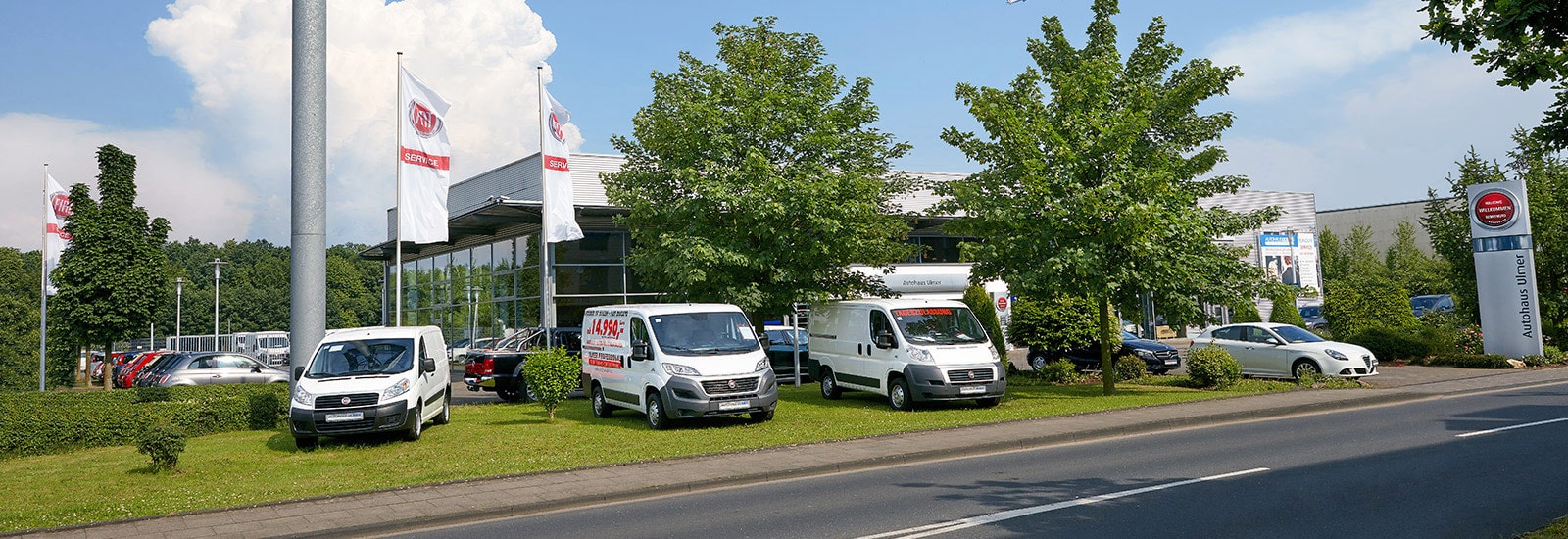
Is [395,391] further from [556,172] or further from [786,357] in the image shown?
[556,172]

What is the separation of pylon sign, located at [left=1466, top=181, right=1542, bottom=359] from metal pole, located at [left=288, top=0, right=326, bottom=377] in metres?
29.2

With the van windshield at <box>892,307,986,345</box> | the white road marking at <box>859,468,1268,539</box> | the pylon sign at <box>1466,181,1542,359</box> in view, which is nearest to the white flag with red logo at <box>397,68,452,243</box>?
the van windshield at <box>892,307,986,345</box>

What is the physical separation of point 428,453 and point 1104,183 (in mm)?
12618

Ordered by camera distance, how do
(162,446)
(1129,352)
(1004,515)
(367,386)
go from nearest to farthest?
(1004,515)
(162,446)
(367,386)
(1129,352)

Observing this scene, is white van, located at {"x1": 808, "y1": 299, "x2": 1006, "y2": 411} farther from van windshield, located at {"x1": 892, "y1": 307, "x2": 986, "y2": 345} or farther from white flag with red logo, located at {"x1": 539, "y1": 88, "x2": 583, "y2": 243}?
white flag with red logo, located at {"x1": 539, "y1": 88, "x2": 583, "y2": 243}

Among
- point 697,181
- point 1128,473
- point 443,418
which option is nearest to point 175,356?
point 443,418

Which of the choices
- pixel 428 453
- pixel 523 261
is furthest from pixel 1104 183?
pixel 523 261

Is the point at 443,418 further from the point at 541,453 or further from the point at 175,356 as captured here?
the point at 175,356

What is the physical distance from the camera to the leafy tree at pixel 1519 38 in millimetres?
5766

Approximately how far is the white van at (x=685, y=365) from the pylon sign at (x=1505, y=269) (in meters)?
22.2

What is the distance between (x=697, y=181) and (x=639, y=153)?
3140mm

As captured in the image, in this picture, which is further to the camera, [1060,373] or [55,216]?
[55,216]

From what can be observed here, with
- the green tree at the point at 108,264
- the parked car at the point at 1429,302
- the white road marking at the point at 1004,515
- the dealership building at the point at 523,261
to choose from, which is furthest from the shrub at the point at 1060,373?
the parked car at the point at 1429,302

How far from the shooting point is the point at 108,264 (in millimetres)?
27578
